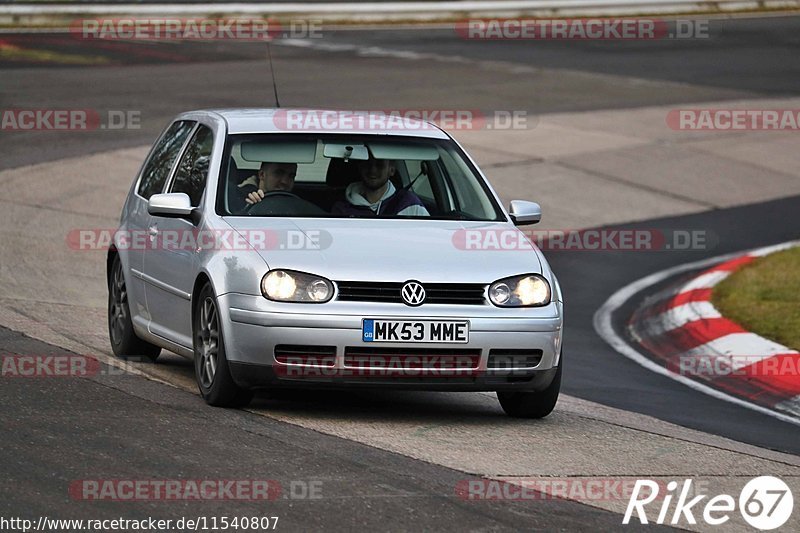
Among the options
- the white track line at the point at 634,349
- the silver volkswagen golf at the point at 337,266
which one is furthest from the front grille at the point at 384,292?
the white track line at the point at 634,349

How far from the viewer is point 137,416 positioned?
24.5 ft

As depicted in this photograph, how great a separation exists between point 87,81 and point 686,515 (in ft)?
63.1

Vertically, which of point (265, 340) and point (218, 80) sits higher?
point (265, 340)

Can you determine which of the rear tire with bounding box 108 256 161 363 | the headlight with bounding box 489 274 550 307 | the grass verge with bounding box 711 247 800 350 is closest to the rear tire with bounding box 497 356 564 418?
the headlight with bounding box 489 274 550 307

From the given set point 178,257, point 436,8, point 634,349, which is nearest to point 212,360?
point 178,257

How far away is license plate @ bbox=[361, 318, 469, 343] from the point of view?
297 inches

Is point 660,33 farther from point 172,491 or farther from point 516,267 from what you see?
point 172,491

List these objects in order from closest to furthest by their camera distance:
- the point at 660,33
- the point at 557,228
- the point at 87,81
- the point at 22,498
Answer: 1. the point at 22,498
2. the point at 557,228
3. the point at 87,81
4. the point at 660,33

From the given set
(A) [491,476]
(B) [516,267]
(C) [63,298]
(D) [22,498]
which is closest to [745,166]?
(C) [63,298]

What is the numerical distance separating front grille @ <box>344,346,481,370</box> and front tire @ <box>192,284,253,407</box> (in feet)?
2.03

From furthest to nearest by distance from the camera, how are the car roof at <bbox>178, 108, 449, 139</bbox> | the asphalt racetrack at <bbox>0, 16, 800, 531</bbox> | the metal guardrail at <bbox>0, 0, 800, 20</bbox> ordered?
the metal guardrail at <bbox>0, 0, 800, 20</bbox> → the car roof at <bbox>178, 108, 449, 139</bbox> → the asphalt racetrack at <bbox>0, 16, 800, 531</bbox>

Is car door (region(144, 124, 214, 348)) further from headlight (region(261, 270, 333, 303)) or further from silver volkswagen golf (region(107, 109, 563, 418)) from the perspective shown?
headlight (region(261, 270, 333, 303))

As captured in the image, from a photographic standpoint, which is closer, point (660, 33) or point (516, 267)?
point (516, 267)

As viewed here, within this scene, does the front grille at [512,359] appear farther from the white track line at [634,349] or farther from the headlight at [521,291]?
the white track line at [634,349]
